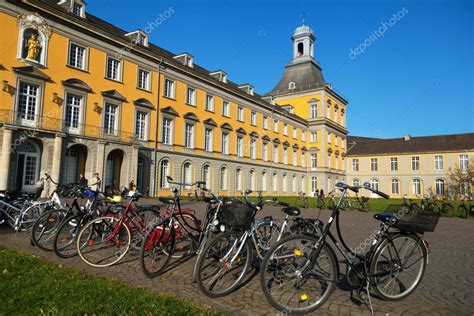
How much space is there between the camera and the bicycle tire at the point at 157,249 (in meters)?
4.80

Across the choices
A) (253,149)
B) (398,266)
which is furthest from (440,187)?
(398,266)

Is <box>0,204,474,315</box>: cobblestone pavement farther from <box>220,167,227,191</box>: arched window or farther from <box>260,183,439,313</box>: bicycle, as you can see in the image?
<box>220,167,227,191</box>: arched window

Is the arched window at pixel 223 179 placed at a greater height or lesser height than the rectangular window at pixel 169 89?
lesser

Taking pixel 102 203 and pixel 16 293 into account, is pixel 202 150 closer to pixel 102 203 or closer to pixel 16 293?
pixel 102 203

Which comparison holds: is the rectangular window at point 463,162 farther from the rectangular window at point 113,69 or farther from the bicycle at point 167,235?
the bicycle at point 167,235

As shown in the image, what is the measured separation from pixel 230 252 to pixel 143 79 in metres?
25.4

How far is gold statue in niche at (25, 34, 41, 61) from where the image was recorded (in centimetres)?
1962

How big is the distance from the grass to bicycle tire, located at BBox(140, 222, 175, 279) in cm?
60

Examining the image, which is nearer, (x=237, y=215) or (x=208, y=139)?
(x=237, y=215)

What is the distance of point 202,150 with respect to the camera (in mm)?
32625

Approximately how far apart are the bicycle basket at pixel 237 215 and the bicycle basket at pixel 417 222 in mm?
1851

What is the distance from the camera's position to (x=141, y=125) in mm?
26922

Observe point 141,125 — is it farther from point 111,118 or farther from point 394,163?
point 394,163

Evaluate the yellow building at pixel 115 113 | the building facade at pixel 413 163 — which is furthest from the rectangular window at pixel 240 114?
the building facade at pixel 413 163
